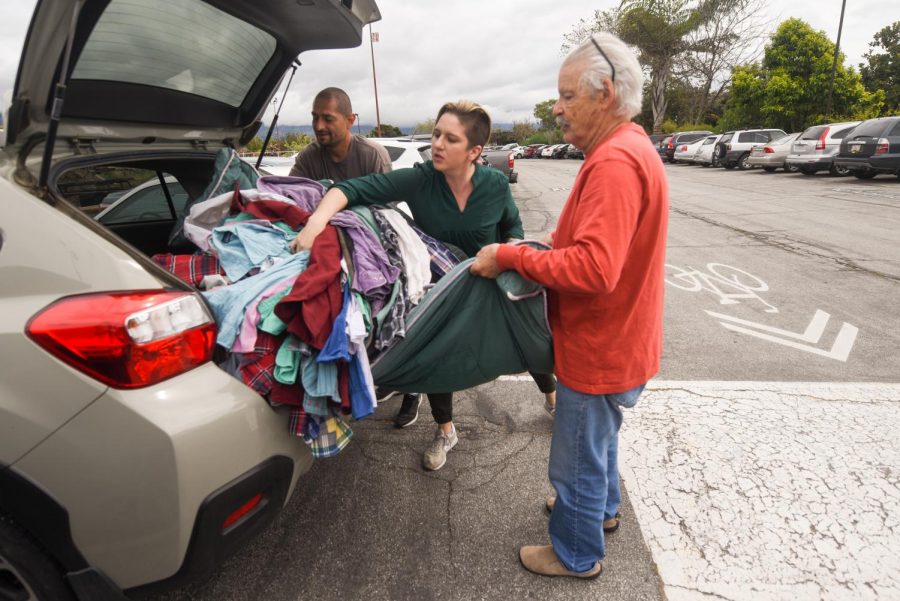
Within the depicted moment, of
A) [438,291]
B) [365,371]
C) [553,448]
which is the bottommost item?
[553,448]

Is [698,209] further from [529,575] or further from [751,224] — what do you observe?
[529,575]

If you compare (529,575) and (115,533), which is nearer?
(115,533)

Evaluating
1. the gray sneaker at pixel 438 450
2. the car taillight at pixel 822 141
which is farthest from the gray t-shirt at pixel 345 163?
the car taillight at pixel 822 141

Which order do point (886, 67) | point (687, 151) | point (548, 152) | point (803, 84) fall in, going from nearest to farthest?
point (687, 151)
point (803, 84)
point (886, 67)
point (548, 152)

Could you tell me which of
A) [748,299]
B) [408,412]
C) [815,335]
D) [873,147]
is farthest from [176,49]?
[873,147]

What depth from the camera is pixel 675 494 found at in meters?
2.35

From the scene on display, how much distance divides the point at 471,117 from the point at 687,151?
2633cm

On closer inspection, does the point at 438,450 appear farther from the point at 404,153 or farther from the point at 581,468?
the point at 404,153

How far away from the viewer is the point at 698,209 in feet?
34.4

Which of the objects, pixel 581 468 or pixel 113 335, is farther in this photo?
pixel 581 468

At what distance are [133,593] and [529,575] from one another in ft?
4.30

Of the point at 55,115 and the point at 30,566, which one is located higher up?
the point at 55,115

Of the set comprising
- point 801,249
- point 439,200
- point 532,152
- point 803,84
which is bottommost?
point 801,249

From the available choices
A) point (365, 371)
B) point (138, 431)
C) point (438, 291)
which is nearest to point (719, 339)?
point (438, 291)
